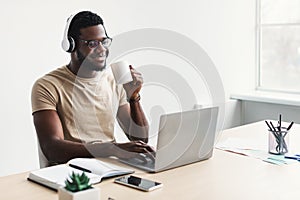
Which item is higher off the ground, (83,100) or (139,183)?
(83,100)

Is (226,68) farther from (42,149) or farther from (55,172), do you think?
(55,172)

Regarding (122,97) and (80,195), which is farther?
(122,97)

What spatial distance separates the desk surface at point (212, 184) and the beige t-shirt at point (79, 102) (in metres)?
0.47

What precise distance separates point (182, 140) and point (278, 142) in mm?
478

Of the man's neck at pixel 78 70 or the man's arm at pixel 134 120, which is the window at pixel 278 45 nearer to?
the man's arm at pixel 134 120

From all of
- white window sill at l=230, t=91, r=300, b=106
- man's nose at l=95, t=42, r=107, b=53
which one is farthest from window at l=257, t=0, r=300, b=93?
man's nose at l=95, t=42, r=107, b=53

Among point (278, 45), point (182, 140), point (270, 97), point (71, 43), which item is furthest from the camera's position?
point (278, 45)

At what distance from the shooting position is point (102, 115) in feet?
7.33

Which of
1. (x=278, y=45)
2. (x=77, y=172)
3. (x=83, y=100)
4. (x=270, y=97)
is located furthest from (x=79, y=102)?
(x=278, y=45)

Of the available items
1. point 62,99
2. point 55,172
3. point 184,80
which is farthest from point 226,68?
point 55,172

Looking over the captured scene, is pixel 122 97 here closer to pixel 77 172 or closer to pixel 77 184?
pixel 77 172

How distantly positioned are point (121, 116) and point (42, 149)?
0.48 meters

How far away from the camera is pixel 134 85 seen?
2180 millimetres

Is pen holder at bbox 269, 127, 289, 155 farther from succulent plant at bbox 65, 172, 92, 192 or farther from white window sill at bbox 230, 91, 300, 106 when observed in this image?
white window sill at bbox 230, 91, 300, 106
